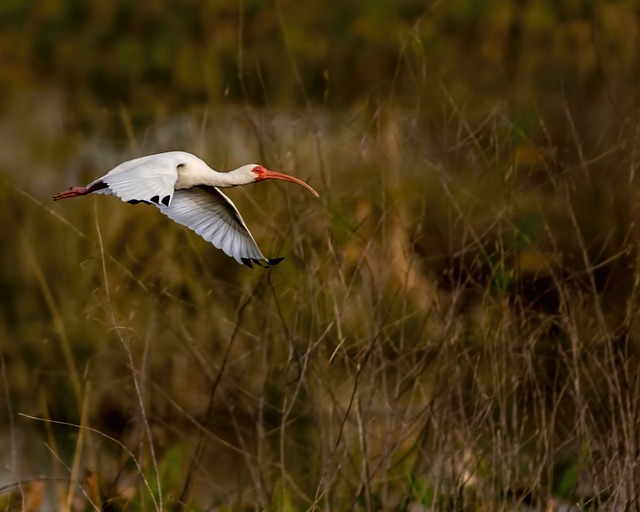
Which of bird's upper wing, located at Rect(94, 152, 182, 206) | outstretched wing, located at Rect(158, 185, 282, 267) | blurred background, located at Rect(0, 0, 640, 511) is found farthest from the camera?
blurred background, located at Rect(0, 0, 640, 511)

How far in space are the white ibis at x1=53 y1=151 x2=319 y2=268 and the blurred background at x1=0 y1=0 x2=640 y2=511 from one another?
0.14 metres

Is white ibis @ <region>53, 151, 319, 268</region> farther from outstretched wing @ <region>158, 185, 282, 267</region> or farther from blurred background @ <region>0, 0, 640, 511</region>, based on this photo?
blurred background @ <region>0, 0, 640, 511</region>

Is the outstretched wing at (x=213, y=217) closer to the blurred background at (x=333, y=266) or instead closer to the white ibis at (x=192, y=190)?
the white ibis at (x=192, y=190)

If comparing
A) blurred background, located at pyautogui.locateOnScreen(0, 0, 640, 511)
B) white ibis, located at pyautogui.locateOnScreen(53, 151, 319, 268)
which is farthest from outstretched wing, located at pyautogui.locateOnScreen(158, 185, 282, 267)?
blurred background, located at pyautogui.locateOnScreen(0, 0, 640, 511)

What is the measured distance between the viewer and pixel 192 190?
2.38 m

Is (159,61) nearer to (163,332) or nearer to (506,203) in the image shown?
(163,332)

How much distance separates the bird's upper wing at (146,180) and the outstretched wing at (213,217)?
20 centimetres

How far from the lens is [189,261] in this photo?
3.58 metres

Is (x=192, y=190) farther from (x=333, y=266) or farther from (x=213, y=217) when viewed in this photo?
(x=333, y=266)

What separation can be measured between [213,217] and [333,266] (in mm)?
387

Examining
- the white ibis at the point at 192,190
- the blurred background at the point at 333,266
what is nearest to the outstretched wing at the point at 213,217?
the white ibis at the point at 192,190

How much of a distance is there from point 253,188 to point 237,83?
3.42ft

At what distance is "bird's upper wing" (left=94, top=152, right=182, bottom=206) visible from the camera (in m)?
1.89

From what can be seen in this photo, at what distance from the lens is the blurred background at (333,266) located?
2.61 meters
